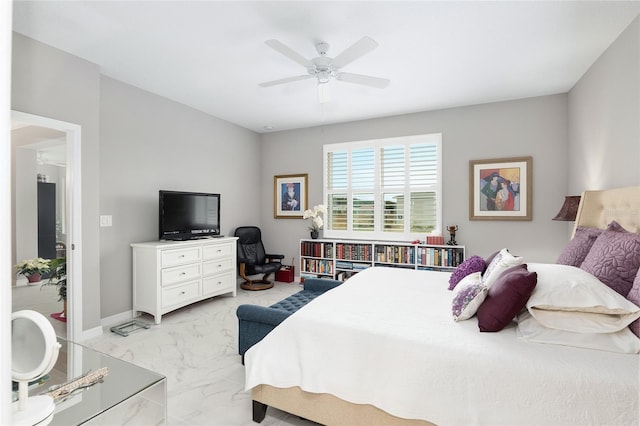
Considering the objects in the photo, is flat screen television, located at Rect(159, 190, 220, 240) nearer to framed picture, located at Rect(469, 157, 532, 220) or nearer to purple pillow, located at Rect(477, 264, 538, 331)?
purple pillow, located at Rect(477, 264, 538, 331)

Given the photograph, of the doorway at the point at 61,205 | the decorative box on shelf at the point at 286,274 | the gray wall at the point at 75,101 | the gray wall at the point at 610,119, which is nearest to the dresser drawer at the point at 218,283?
the decorative box on shelf at the point at 286,274

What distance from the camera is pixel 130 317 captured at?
12.0ft

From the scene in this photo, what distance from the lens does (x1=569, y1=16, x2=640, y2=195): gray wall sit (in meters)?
2.40

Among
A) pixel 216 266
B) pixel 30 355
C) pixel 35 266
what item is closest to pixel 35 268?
pixel 35 266

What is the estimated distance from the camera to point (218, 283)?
4316 millimetres

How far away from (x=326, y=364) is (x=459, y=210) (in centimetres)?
346

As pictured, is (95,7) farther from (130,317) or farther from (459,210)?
(459,210)

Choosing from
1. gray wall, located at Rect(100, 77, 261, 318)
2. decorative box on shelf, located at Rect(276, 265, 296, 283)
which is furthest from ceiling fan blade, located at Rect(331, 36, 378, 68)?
decorative box on shelf, located at Rect(276, 265, 296, 283)

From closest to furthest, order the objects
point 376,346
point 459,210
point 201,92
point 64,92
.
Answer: point 376,346 < point 64,92 < point 201,92 < point 459,210

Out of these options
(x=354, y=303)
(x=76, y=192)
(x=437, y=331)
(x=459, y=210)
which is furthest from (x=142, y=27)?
(x=459, y=210)

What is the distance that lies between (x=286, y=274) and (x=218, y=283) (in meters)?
1.33

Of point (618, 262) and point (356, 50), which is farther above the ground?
point (356, 50)

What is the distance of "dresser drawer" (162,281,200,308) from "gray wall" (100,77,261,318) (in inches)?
18.8

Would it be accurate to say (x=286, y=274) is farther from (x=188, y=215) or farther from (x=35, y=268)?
(x=35, y=268)
